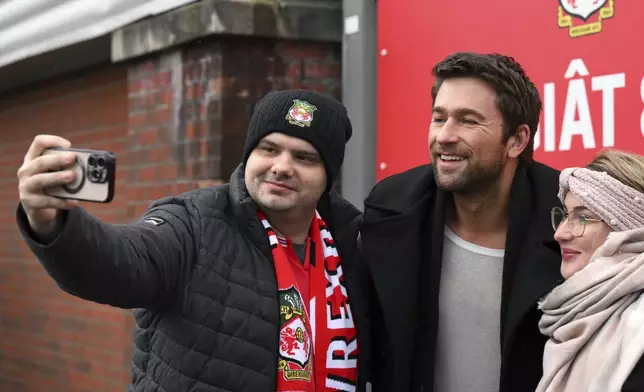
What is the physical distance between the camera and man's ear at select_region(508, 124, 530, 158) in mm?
2809

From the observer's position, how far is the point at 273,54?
439cm

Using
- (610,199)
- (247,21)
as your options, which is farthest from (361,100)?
(610,199)

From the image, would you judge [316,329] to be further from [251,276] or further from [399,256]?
[399,256]

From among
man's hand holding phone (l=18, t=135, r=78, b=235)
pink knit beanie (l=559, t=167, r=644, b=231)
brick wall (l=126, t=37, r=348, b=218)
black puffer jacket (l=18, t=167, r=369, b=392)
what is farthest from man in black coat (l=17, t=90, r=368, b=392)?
brick wall (l=126, t=37, r=348, b=218)

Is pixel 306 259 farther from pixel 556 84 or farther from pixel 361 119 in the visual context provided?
pixel 361 119

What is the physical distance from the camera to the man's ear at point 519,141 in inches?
111

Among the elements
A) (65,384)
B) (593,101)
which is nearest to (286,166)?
(593,101)

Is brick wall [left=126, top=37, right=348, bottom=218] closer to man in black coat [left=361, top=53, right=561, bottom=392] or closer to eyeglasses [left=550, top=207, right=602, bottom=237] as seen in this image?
man in black coat [left=361, top=53, right=561, bottom=392]

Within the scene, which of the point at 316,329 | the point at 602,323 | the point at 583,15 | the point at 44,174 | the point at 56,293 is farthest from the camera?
the point at 56,293

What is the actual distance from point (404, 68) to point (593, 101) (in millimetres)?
1036

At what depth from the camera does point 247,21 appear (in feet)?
13.9

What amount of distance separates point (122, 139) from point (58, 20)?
2.64 feet

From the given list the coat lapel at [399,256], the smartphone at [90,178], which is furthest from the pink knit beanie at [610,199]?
the smartphone at [90,178]

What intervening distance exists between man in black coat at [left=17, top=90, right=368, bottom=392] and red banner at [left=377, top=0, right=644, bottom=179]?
38.3 inches
